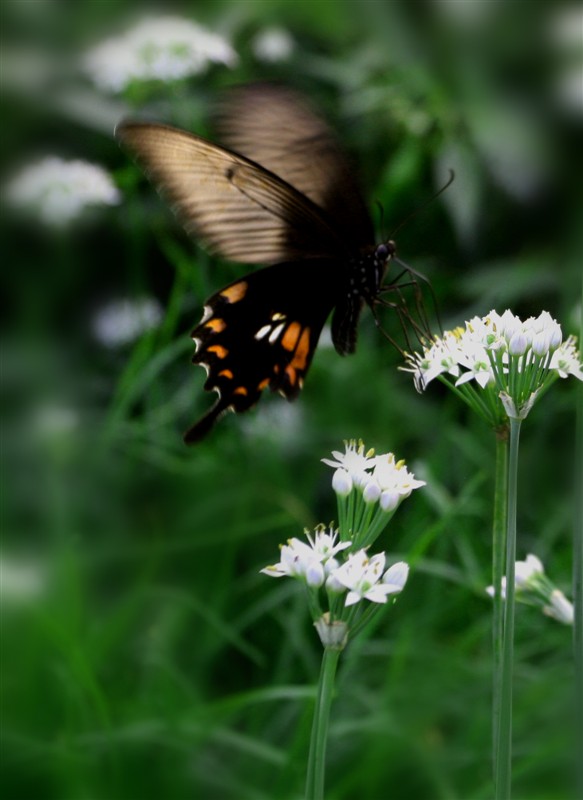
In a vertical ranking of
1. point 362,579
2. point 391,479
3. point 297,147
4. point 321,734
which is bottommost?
point 321,734

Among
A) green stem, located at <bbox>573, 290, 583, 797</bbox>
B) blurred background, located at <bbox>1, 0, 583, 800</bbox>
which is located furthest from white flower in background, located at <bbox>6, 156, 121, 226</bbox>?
green stem, located at <bbox>573, 290, 583, 797</bbox>

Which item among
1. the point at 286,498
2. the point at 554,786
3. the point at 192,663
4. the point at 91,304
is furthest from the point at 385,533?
the point at 91,304

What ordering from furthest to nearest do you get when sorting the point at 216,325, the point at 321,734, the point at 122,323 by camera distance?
the point at 122,323 → the point at 216,325 → the point at 321,734

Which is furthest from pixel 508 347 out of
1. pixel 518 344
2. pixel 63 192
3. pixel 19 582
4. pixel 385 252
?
pixel 63 192

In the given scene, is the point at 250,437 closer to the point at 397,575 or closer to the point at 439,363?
the point at 439,363

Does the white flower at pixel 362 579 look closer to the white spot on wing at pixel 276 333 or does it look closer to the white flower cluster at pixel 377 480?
the white flower cluster at pixel 377 480

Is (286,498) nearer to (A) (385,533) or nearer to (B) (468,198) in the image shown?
(A) (385,533)

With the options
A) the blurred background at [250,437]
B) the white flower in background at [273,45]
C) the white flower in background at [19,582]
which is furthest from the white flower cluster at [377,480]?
the white flower in background at [273,45]
